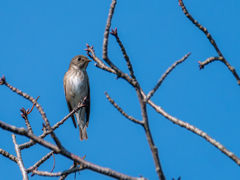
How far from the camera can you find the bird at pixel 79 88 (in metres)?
10.9

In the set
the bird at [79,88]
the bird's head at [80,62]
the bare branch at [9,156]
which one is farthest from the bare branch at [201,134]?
the bird's head at [80,62]

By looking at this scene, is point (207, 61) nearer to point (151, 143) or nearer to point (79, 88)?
point (151, 143)

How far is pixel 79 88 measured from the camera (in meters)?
11.0

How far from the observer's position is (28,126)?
516 centimetres

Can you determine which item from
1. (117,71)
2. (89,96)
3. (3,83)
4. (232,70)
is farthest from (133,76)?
(89,96)

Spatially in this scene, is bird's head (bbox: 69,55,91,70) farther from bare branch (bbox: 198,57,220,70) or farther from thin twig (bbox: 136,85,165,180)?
thin twig (bbox: 136,85,165,180)

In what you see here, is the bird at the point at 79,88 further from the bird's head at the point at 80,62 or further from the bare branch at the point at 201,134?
the bare branch at the point at 201,134

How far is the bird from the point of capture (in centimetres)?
A: 1095

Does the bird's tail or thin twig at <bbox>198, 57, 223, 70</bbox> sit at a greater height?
the bird's tail

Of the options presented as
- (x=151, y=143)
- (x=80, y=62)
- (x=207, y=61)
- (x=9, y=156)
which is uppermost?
(x=80, y=62)

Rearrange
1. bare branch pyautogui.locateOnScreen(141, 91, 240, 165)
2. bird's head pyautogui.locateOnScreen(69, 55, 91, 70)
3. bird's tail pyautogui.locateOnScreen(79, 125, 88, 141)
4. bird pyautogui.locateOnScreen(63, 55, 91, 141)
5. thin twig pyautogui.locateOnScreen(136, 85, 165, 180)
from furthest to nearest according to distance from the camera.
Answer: bird's head pyautogui.locateOnScreen(69, 55, 91, 70), bird pyautogui.locateOnScreen(63, 55, 91, 141), bird's tail pyautogui.locateOnScreen(79, 125, 88, 141), bare branch pyautogui.locateOnScreen(141, 91, 240, 165), thin twig pyautogui.locateOnScreen(136, 85, 165, 180)

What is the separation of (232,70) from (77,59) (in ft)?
27.7

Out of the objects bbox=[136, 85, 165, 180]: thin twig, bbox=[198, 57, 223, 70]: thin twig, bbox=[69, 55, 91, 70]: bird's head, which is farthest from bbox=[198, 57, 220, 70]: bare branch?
bbox=[69, 55, 91, 70]: bird's head

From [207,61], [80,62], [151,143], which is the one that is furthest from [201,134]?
[80,62]
